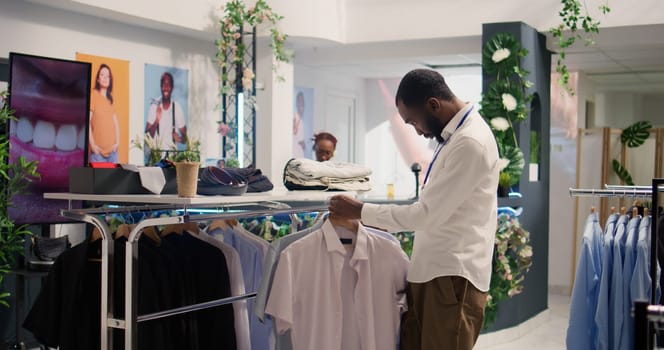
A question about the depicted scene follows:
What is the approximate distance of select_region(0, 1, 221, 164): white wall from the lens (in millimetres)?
6395

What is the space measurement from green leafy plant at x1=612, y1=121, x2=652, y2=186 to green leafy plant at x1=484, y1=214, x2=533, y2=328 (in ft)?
9.95

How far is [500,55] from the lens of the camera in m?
7.16

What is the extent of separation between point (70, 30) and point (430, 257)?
15.9 feet

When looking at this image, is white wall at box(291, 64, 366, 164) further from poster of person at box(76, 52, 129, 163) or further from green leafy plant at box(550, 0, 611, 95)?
green leafy plant at box(550, 0, 611, 95)

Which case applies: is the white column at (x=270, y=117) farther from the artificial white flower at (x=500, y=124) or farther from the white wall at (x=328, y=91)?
the artificial white flower at (x=500, y=124)

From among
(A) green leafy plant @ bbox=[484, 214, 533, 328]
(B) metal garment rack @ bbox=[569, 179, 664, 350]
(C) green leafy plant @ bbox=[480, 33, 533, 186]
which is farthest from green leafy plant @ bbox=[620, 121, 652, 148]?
(B) metal garment rack @ bbox=[569, 179, 664, 350]

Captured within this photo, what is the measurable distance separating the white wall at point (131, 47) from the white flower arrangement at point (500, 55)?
9.39 feet

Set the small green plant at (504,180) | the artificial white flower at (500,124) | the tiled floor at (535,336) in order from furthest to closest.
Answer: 1. the artificial white flower at (500,124)
2. the small green plant at (504,180)
3. the tiled floor at (535,336)

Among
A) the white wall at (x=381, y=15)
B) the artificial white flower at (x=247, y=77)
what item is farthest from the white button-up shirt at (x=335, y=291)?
the artificial white flower at (x=247, y=77)

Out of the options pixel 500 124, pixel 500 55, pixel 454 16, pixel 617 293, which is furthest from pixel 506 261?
pixel 617 293

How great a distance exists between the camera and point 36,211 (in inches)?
203

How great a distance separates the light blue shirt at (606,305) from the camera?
3553 mm

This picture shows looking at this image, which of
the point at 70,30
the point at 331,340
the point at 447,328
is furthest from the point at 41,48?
the point at 447,328

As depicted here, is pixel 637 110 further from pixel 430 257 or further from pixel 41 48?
pixel 430 257
